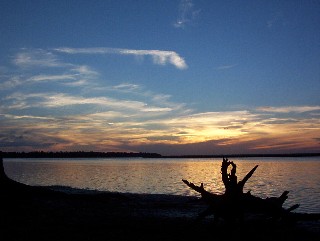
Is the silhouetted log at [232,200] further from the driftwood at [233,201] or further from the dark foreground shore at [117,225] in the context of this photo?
the dark foreground shore at [117,225]

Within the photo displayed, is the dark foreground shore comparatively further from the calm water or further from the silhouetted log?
the calm water

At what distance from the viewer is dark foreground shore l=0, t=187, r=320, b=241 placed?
1449 cm

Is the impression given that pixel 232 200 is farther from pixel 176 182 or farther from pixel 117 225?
pixel 176 182

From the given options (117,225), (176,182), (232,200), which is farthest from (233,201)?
(176,182)

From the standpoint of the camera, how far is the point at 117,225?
55.3 feet

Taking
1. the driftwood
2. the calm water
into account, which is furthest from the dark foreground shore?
the calm water

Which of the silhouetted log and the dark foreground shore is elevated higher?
the silhouetted log

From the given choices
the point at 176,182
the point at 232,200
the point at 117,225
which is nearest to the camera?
the point at 232,200

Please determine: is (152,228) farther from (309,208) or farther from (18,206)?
(309,208)

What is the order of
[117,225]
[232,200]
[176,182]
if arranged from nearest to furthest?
[232,200] → [117,225] → [176,182]

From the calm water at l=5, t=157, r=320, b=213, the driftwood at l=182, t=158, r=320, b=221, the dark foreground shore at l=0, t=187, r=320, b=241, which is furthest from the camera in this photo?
the calm water at l=5, t=157, r=320, b=213

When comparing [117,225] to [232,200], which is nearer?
[232,200]

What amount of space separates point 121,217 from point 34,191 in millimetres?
8658

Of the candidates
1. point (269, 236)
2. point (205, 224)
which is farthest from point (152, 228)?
point (269, 236)
